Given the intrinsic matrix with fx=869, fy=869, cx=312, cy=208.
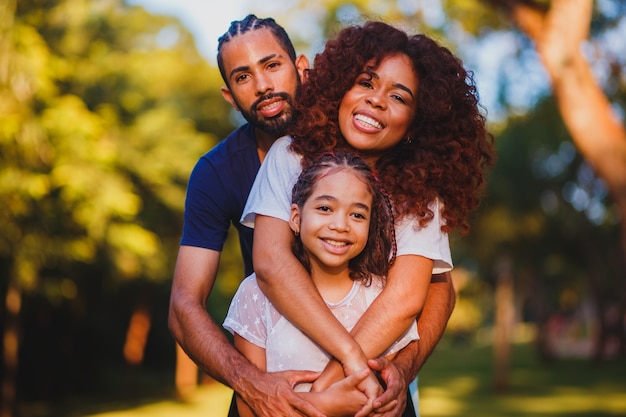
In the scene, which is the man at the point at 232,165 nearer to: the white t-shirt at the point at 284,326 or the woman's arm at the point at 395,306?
the white t-shirt at the point at 284,326

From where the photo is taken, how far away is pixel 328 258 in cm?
300

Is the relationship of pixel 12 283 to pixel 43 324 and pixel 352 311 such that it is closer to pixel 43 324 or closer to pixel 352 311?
pixel 43 324

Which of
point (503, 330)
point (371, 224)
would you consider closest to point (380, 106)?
point (371, 224)

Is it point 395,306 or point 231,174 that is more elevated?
point 231,174

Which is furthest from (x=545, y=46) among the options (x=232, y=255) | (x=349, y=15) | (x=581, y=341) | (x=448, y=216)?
(x=581, y=341)

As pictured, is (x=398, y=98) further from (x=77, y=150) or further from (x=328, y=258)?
(x=77, y=150)

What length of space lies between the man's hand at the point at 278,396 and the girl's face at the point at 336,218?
1.34 feet

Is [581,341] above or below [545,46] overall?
above

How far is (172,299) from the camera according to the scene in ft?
11.4

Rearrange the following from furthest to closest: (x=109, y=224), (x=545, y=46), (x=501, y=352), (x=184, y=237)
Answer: (x=501, y=352), (x=109, y=224), (x=545, y=46), (x=184, y=237)

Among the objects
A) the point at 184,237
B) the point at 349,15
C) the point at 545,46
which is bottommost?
the point at 184,237

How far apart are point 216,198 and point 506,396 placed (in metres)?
23.6

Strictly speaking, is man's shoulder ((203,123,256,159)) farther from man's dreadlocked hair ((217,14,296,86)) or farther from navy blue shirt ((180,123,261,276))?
man's dreadlocked hair ((217,14,296,86))

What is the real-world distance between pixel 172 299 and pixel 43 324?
75.8 ft
